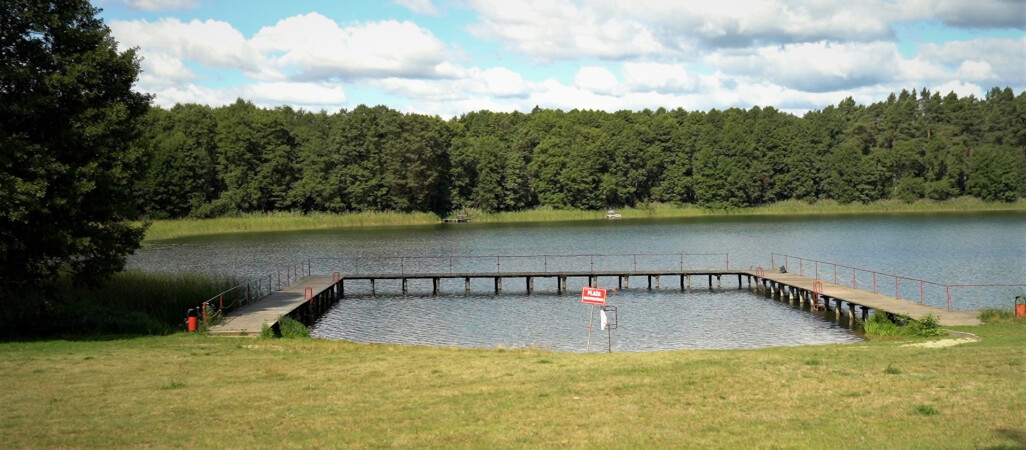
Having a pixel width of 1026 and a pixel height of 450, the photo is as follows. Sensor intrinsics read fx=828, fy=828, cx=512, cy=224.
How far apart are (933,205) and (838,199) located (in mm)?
11649

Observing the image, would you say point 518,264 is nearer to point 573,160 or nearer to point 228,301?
point 228,301

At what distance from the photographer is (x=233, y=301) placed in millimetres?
31594

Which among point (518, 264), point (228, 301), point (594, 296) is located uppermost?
point (594, 296)

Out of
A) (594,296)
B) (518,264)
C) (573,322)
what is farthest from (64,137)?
(518,264)

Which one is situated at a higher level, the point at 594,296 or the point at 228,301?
the point at 594,296

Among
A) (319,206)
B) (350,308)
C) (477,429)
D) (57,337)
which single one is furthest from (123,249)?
(319,206)

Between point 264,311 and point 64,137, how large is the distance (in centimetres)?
964

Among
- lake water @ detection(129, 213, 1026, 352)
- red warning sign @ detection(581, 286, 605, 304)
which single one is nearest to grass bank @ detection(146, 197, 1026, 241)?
lake water @ detection(129, 213, 1026, 352)

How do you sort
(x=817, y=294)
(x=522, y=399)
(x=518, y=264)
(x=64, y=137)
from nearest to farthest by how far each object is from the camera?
(x=522, y=399) → (x=64, y=137) → (x=817, y=294) → (x=518, y=264)

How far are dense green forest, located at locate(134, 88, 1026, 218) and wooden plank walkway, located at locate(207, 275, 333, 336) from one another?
56261 mm

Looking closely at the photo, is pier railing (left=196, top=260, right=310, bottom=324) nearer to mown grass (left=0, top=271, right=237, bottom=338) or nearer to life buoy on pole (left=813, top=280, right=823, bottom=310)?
mown grass (left=0, top=271, right=237, bottom=338)

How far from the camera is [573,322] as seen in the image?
32.0 m

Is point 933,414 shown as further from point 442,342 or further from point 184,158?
point 184,158

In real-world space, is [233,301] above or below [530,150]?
below
